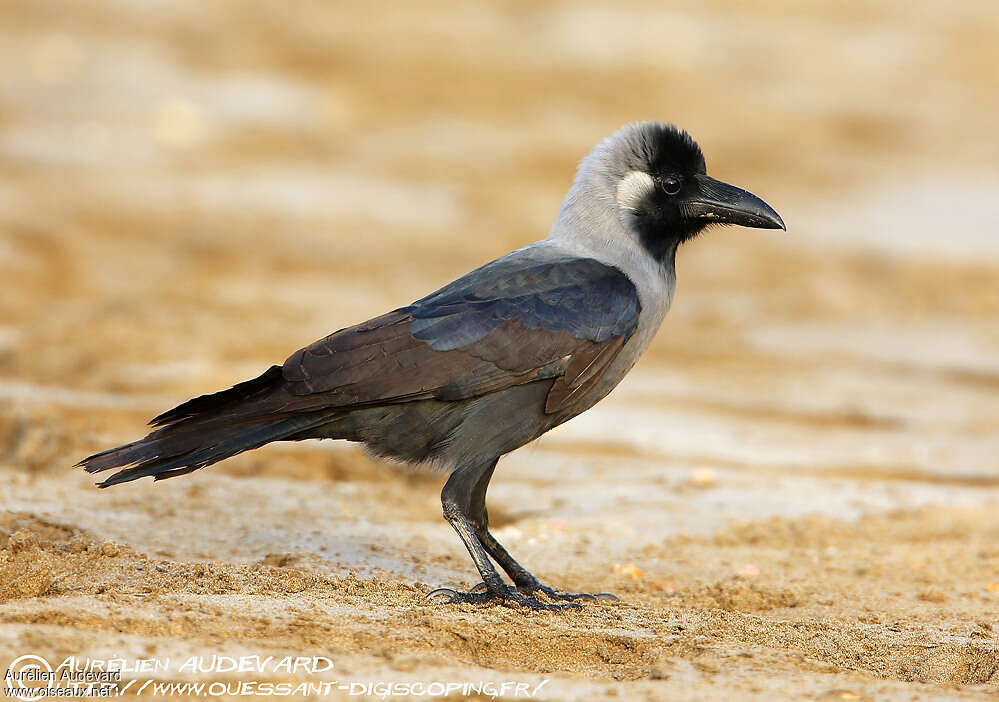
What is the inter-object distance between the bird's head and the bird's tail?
177 centimetres

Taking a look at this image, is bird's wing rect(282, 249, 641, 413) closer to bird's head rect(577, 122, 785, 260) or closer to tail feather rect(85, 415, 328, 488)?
tail feather rect(85, 415, 328, 488)

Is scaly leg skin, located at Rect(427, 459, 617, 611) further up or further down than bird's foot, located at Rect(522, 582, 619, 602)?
further up

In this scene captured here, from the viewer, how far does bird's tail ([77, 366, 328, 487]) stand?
182 inches

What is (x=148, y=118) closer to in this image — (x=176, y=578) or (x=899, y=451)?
(x=899, y=451)

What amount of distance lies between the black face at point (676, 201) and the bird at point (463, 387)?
1.00 feet

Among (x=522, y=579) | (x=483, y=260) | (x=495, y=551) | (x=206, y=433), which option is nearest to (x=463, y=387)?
(x=495, y=551)

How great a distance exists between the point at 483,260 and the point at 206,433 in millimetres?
9243

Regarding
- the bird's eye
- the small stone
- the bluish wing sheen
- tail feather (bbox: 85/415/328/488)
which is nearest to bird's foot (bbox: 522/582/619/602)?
the bluish wing sheen

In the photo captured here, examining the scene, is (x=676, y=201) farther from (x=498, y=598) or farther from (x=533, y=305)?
(x=498, y=598)

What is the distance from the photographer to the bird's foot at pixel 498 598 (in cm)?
474

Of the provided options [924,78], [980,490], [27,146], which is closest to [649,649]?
[980,490]

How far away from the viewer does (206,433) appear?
4719 mm

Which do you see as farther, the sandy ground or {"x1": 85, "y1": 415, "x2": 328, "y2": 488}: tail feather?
{"x1": 85, "y1": 415, "x2": 328, "y2": 488}: tail feather

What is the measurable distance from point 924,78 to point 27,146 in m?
13.0
